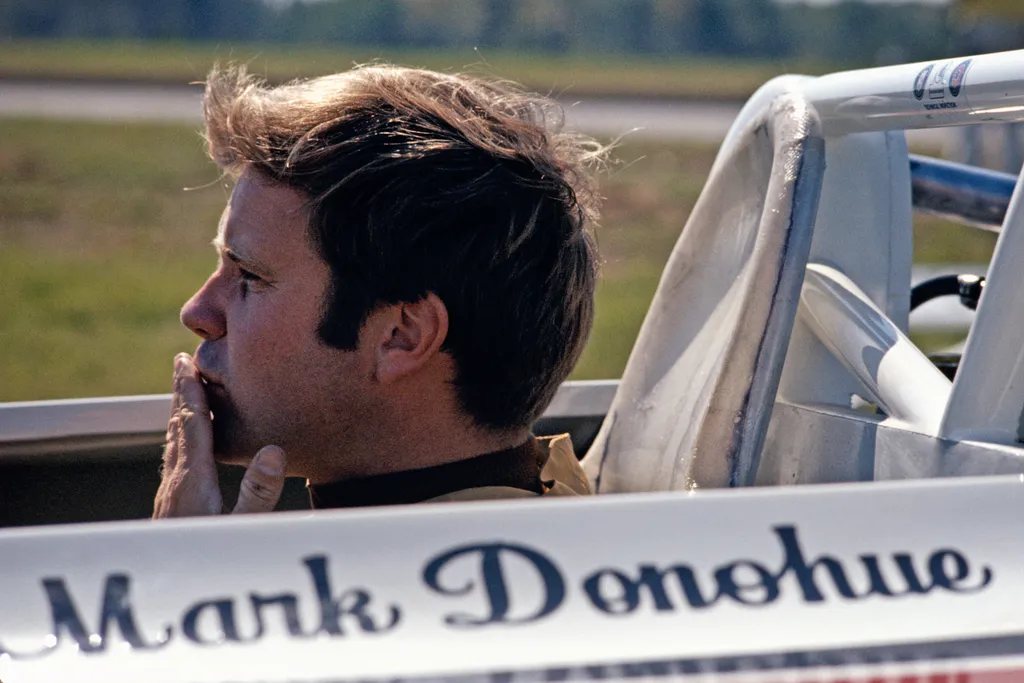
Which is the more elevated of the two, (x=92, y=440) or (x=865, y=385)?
(x=865, y=385)

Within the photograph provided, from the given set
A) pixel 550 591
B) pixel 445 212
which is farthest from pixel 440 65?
pixel 550 591

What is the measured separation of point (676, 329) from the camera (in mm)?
2254

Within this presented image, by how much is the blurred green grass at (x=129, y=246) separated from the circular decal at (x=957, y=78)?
4747mm

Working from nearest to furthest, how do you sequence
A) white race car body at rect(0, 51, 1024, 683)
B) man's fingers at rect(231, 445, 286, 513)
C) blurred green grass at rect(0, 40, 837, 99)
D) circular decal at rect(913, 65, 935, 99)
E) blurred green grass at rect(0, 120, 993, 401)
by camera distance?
white race car body at rect(0, 51, 1024, 683)
man's fingers at rect(231, 445, 286, 513)
circular decal at rect(913, 65, 935, 99)
blurred green grass at rect(0, 120, 993, 401)
blurred green grass at rect(0, 40, 837, 99)

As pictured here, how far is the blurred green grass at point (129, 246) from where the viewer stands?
891cm

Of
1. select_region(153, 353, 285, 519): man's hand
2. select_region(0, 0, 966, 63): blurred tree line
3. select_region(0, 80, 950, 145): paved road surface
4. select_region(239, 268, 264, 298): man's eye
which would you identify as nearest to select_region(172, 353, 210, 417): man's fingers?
select_region(153, 353, 285, 519): man's hand

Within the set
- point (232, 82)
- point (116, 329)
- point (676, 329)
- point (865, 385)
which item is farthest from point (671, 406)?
point (116, 329)

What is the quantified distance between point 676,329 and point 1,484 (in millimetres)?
1206

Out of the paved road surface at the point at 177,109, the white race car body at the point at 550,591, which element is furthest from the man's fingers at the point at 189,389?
the paved road surface at the point at 177,109

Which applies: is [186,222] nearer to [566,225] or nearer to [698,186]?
[698,186]

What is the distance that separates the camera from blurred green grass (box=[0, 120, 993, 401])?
8.91 metres

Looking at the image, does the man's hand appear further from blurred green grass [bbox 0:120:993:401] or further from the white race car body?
blurred green grass [bbox 0:120:993:401]

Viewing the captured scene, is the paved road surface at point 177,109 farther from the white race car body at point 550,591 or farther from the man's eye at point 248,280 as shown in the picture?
the white race car body at point 550,591

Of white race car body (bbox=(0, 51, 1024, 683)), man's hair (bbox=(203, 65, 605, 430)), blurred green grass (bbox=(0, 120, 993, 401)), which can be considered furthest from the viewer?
blurred green grass (bbox=(0, 120, 993, 401))
